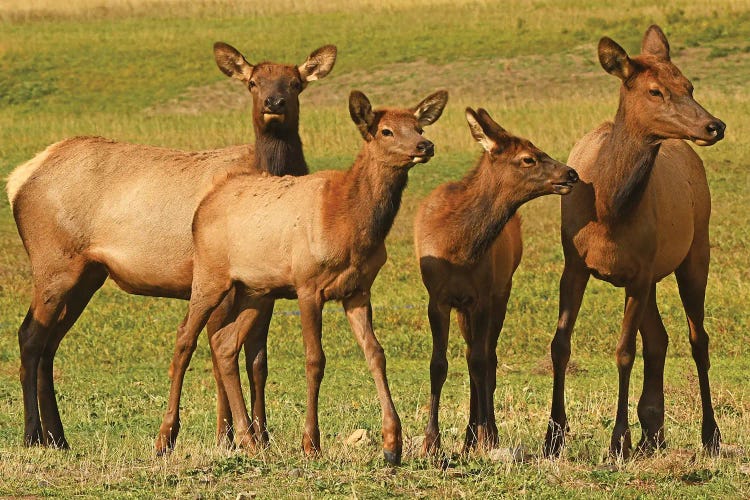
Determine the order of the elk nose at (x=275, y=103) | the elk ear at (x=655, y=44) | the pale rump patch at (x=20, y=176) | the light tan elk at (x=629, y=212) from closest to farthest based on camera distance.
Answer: the light tan elk at (x=629, y=212) → the elk ear at (x=655, y=44) → the elk nose at (x=275, y=103) → the pale rump patch at (x=20, y=176)

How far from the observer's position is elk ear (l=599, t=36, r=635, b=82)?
10.6 m

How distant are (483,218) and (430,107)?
0.93 metres

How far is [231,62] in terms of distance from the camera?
1220 centimetres

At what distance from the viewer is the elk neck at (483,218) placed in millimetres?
10875

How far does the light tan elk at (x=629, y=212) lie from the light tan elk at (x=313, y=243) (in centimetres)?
134

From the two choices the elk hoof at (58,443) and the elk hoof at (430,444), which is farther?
the elk hoof at (58,443)

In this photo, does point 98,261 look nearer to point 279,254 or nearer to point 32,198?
point 32,198

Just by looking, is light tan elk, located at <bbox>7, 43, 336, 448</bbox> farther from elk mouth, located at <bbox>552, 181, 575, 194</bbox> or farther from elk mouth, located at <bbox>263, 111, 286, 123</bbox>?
elk mouth, located at <bbox>552, 181, 575, 194</bbox>

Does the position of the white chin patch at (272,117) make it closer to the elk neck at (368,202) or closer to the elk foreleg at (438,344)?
the elk neck at (368,202)

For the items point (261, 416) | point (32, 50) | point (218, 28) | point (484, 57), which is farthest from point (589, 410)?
A: point (218, 28)

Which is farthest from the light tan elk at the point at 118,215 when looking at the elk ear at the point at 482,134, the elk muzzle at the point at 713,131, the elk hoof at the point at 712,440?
the elk hoof at the point at 712,440

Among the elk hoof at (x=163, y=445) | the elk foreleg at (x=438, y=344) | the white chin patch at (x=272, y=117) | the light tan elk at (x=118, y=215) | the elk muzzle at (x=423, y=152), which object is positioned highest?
the elk muzzle at (x=423, y=152)

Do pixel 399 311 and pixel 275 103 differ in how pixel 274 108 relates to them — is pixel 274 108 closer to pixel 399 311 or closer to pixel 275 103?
pixel 275 103

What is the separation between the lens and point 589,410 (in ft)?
41.8
